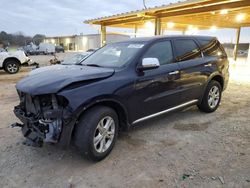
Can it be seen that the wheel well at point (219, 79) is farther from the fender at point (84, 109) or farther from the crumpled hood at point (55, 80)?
the crumpled hood at point (55, 80)

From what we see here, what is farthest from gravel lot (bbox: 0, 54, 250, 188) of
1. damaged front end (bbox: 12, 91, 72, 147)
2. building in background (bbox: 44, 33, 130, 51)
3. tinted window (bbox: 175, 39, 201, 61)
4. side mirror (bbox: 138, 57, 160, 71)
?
building in background (bbox: 44, 33, 130, 51)

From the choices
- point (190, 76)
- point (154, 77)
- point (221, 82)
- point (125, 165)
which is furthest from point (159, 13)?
point (125, 165)

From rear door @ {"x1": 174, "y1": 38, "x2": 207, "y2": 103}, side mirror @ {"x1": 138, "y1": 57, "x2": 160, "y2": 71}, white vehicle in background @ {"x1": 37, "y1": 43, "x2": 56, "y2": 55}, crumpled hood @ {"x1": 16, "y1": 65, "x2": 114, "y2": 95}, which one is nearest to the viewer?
crumpled hood @ {"x1": 16, "y1": 65, "x2": 114, "y2": 95}

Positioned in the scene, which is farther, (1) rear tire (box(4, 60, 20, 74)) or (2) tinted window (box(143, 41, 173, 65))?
(1) rear tire (box(4, 60, 20, 74))

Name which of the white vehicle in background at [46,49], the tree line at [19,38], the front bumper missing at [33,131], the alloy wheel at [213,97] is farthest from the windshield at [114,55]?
the tree line at [19,38]

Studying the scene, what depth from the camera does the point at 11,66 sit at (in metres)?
11.5

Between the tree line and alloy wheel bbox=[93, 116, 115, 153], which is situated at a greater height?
the tree line

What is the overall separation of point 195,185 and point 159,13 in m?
10.7

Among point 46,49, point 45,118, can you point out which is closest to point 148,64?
point 45,118

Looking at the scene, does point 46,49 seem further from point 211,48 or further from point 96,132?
point 96,132

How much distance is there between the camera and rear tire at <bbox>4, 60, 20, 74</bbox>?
37.3 ft

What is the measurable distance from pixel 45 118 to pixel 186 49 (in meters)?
3.00

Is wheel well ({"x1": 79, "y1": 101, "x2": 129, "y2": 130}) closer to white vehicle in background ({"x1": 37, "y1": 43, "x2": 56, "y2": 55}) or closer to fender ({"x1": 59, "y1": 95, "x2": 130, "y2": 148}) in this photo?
fender ({"x1": 59, "y1": 95, "x2": 130, "y2": 148})

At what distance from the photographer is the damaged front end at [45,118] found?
8.41ft
